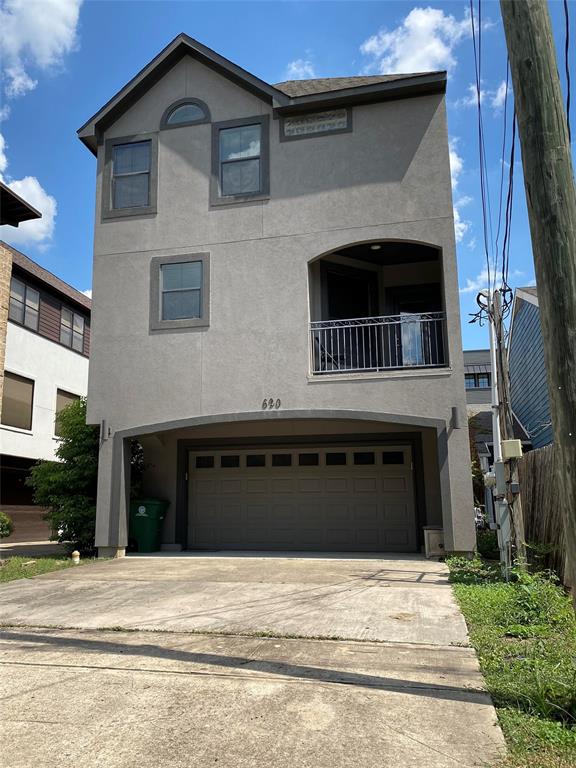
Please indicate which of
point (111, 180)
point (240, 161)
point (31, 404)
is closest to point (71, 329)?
point (31, 404)

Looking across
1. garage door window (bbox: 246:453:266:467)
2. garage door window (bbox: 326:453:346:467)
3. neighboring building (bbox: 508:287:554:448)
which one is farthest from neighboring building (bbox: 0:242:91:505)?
neighboring building (bbox: 508:287:554:448)

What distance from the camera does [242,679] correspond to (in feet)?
14.4

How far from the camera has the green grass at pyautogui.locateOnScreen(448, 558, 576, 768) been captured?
3.23 m

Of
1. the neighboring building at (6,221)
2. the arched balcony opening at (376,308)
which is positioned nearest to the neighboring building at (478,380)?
the arched balcony opening at (376,308)

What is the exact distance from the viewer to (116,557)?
11969mm

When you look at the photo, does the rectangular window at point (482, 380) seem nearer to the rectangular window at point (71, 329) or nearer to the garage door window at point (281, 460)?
the rectangular window at point (71, 329)

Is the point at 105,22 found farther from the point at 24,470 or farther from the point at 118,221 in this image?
the point at 24,470

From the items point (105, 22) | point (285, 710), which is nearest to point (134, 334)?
point (105, 22)

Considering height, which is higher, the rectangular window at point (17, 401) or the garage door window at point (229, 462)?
the rectangular window at point (17, 401)

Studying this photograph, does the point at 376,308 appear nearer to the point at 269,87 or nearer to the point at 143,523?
the point at 269,87

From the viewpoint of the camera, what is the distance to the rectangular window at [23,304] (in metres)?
20.5

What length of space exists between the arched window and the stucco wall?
1002cm

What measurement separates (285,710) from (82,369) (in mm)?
22493

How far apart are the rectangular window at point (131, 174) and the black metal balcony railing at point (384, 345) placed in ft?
15.7
